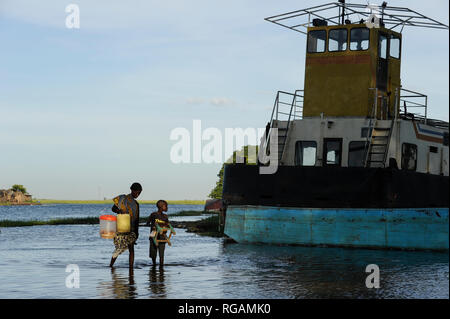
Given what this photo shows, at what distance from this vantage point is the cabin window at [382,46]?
23.8m

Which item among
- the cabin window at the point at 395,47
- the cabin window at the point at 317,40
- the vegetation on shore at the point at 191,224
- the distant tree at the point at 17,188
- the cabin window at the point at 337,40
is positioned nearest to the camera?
the cabin window at the point at 337,40

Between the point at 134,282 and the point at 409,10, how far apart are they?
14532 millimetres

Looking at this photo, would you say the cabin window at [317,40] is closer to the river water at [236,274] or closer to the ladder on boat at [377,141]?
the ladder on boat at [377,141]

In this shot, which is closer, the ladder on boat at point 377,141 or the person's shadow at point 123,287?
the person's shadow at point 123,287

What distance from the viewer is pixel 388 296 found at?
37.7 ft

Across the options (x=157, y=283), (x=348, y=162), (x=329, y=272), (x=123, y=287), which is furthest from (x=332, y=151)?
(x=123, y=287)

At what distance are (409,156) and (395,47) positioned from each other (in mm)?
4361

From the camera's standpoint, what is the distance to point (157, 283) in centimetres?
1296

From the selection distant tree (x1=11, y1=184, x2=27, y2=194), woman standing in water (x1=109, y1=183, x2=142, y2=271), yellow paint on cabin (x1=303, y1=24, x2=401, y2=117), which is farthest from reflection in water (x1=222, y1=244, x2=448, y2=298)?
distant tree (x1=11, y1=184, x2=27, y2=194)

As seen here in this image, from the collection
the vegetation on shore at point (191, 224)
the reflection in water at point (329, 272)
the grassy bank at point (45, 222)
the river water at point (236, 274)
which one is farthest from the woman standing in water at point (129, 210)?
the grassy bank at point (45, 222)

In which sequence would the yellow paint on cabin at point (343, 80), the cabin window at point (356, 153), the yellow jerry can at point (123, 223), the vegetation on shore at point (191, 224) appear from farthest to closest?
1. the vegetation on shore at point (191, 224)
2. the yellow paint on cabin at point (343, 80)
3. the cabin window at point (356, 153)
4. the yellow jerry can at point (123, 223)

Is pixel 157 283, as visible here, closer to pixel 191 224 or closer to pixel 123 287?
pixel 123 287

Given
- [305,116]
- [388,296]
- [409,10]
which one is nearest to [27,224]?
[305,116]
